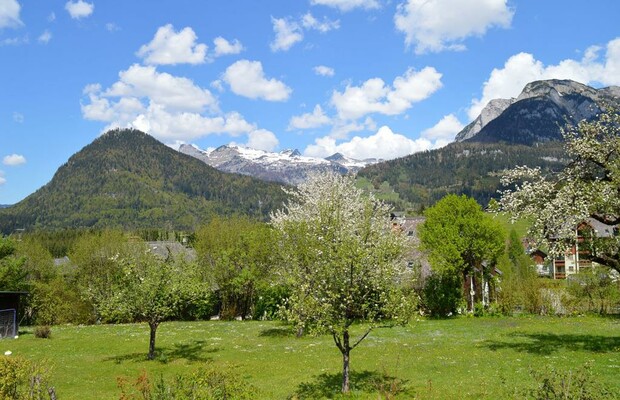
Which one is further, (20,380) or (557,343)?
(557,343)

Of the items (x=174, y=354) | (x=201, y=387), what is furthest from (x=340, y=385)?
(x=174, y=354)

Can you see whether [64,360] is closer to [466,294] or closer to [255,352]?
[255,352]

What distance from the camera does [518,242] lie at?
420 ft

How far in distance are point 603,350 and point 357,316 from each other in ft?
53.6

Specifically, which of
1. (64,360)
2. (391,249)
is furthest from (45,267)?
(391,249)

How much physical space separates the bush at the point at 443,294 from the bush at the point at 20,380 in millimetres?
42908

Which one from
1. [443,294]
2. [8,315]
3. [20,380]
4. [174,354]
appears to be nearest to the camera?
[20,380]

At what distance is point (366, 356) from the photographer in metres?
29.0

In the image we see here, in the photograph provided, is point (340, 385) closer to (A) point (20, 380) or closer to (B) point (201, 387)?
(B) point (201, 387)

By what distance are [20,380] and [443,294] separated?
4383 centimetres

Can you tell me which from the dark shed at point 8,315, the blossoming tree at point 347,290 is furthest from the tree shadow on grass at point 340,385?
the dark shed at point 8,315

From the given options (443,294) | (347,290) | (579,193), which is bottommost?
(443,294)

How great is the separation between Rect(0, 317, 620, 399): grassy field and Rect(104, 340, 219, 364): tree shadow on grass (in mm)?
75

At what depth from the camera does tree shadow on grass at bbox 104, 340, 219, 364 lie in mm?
30406
